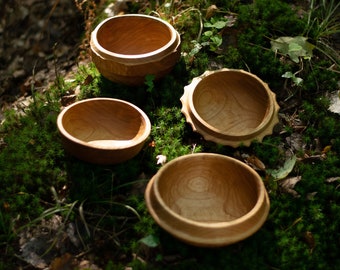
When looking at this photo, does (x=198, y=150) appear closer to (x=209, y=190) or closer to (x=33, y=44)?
(x=209, y=190)

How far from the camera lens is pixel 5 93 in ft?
13.5

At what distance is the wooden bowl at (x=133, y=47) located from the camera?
3285mm

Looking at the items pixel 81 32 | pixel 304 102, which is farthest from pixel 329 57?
pixel 81 32

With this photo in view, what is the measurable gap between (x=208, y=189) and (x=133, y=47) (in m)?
1.51

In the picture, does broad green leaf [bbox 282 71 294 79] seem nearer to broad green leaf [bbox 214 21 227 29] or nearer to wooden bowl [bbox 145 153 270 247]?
broad green leaf [bbox 214 21 227 29]

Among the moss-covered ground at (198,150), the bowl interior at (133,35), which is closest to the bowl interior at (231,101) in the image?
the moss-covered ground at (198,150)

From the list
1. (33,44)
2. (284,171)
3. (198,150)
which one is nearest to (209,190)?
(198,150)

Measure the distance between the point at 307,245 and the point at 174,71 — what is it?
65.6 inches

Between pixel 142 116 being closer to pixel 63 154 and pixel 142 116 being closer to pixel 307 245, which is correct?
pixel 63 154

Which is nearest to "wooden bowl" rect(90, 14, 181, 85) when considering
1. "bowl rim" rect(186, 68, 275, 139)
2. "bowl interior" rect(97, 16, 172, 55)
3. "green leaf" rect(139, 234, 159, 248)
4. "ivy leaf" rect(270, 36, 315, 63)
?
"bowl interior" rect(97, 16, 172, 55)

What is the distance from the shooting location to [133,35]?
3824 millimetres

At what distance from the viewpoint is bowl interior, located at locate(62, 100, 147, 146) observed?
10.3 ft

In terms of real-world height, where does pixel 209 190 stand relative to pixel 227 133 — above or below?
below

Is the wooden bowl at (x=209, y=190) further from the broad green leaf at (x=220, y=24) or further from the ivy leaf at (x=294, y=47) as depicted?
the broad green leaf at (x=220, y=24)
